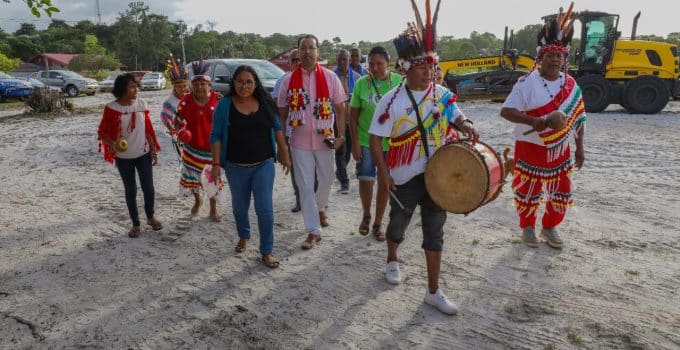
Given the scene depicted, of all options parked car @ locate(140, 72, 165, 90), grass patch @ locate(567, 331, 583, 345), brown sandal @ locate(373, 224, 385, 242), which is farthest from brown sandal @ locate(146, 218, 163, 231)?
parked car @ locate(140, 72, 165, 90)

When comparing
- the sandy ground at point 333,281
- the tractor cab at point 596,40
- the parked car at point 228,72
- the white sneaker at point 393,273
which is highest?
the tractor cab at point 596,40

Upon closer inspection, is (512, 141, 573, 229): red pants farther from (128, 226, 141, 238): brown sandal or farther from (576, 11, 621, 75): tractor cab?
(576, 11, 621, 75): tractor cab

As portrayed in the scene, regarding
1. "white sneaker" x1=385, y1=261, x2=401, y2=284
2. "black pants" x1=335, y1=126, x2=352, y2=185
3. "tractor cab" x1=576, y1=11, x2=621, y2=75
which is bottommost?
"white sneaker" x1=385, y1=261, x2=401, y2=284

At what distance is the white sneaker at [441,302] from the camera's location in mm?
3064

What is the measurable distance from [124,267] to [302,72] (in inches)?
88.7

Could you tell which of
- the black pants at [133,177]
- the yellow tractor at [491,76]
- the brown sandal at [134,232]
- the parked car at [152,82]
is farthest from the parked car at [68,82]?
the brown sandal at [134,232]

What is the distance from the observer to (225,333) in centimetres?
294

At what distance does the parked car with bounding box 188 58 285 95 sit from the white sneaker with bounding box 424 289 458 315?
724 centimetres

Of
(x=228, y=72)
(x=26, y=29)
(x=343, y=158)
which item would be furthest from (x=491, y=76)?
(x=26, y=29)

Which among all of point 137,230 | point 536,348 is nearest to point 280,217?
point 137,230

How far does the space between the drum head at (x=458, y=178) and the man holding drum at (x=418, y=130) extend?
0.42ft

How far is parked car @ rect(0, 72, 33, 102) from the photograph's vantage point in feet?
66.1

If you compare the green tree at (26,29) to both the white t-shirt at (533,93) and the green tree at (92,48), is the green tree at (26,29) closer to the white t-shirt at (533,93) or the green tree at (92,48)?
the green tree at (92,48)

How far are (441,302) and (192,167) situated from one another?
3.08 m
